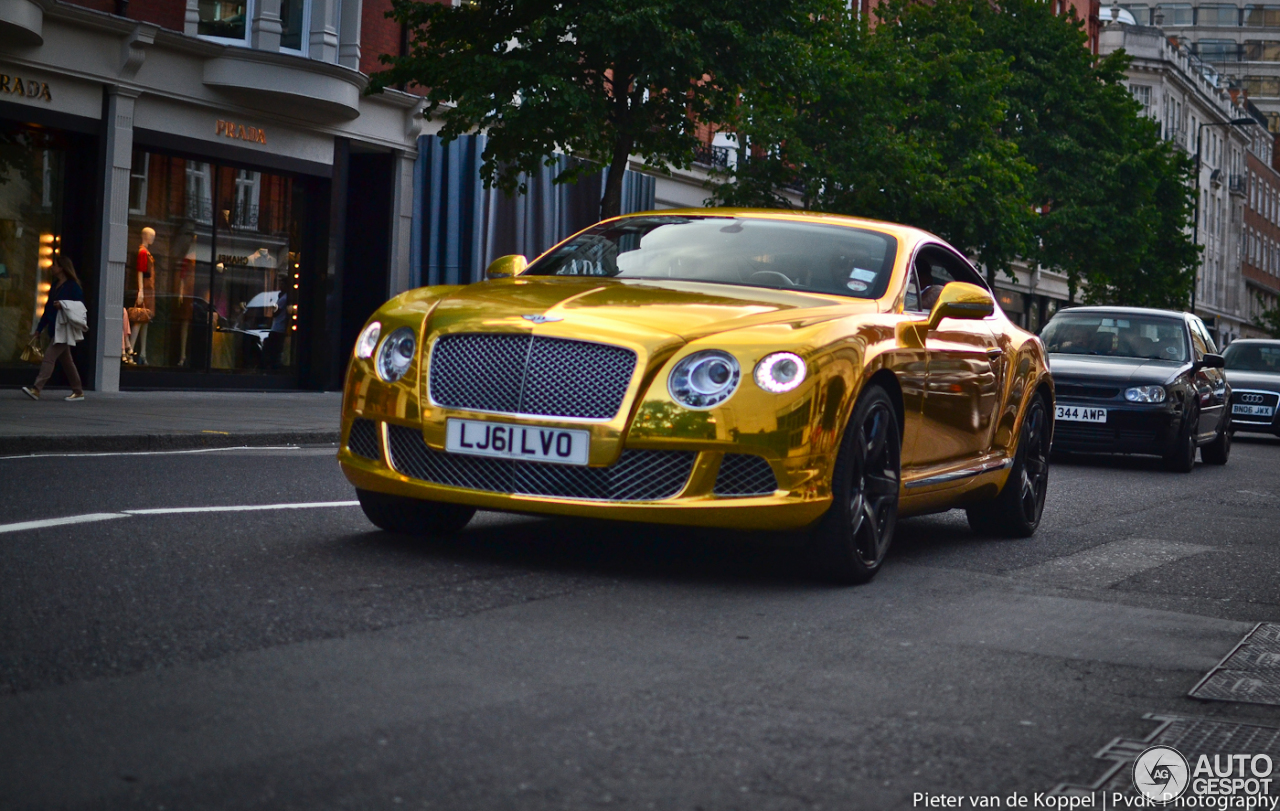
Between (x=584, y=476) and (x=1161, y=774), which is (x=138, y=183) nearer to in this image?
(x=584, y=476)

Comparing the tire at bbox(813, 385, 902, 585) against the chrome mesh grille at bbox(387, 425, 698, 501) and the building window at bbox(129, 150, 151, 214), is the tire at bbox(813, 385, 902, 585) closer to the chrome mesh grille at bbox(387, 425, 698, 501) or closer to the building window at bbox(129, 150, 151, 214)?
the chrome mesh grille at bbox(387, 425, 698, 501)

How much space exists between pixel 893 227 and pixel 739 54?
439 inches

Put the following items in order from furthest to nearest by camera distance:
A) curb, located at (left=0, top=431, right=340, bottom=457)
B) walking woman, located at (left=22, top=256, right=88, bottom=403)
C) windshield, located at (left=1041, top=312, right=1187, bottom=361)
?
windshield, located at (left=1041, top=312, right=1187, bottom=361)
walking woman, located at (left=22, top=256, right=88, bottom=403)
curb, located at (left=0, top=431, right=340, bottom=457)

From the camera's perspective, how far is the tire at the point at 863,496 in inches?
238

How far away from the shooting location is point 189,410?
16.5 metres

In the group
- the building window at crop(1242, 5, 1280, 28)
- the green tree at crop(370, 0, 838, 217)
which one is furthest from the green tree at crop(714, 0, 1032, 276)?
the building window at crop(1242, 5, 1280, 28)

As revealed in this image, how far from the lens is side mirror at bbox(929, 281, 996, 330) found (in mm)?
7121

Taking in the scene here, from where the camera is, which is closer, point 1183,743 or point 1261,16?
point 1183,743

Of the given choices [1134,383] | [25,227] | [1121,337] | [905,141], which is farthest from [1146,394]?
[905,141]

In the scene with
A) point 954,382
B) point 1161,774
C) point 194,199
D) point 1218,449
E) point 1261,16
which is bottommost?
point 1161,774

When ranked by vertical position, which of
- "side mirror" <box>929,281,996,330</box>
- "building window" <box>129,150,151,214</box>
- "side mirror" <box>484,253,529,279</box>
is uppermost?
"building window" <box>129,150,151,214</box>

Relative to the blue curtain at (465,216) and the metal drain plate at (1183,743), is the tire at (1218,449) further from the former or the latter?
the metal drain plate at (1183,743)

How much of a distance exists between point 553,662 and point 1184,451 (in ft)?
40.8

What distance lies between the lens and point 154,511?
718 cm
